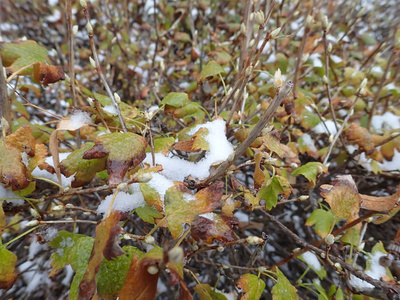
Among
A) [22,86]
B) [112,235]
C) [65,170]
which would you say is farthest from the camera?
[22,86]

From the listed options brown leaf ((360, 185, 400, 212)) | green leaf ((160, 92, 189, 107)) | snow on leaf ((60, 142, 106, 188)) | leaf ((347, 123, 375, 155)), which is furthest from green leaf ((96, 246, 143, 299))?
leaf ((347, 123, 375, 155))

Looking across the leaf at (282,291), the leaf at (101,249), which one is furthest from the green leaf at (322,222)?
the leaf at (101,249)

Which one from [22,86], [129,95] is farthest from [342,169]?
[22,86]

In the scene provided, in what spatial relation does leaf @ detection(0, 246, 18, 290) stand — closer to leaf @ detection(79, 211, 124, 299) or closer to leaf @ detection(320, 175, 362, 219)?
leaf @ detection(79, 211, 124, 299)

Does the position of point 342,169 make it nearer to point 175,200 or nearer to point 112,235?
point 175,200

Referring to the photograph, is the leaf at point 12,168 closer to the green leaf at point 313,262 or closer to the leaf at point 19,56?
the leaf at point 19,56

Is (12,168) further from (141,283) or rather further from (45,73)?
(141,283)
